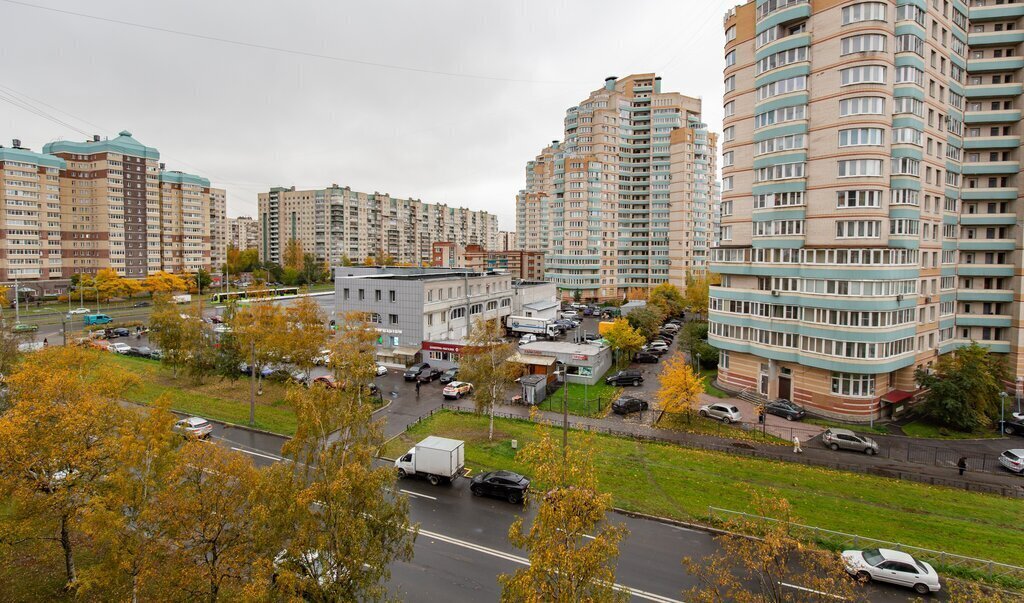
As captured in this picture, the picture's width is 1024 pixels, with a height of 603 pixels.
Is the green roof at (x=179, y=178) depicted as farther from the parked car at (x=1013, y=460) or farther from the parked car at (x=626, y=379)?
the parked car at (x=1013, y=460)

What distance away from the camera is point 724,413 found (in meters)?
33.0

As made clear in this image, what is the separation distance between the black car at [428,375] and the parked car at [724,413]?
21.2 m

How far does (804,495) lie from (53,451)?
26921 millimetres

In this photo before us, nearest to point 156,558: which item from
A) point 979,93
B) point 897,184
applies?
point 897,184

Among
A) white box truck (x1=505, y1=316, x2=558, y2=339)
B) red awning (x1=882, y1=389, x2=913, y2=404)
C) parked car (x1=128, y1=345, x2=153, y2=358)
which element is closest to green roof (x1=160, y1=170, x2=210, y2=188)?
parked car (x1=128, y1=345, x2=153, y2=358)

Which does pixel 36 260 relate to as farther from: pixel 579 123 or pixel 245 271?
pixel 579 123

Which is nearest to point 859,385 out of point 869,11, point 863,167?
point 863,167

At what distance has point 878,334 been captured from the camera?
105ft

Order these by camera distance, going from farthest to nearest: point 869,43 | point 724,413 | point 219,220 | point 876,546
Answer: point 219,220
point 724,413
point 869,43
point 876,546

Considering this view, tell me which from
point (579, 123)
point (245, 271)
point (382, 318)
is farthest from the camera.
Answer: point (245, 271)

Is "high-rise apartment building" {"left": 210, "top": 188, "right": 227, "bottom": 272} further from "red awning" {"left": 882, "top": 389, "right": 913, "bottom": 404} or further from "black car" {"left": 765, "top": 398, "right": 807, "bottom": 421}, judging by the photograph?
"red awning" {"left": 882, "top": 389, "right": 913, "bottom": 404}

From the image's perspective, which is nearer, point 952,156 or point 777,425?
point 777,425

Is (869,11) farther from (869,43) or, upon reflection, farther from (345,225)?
(345,225)

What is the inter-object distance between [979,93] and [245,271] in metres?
146
